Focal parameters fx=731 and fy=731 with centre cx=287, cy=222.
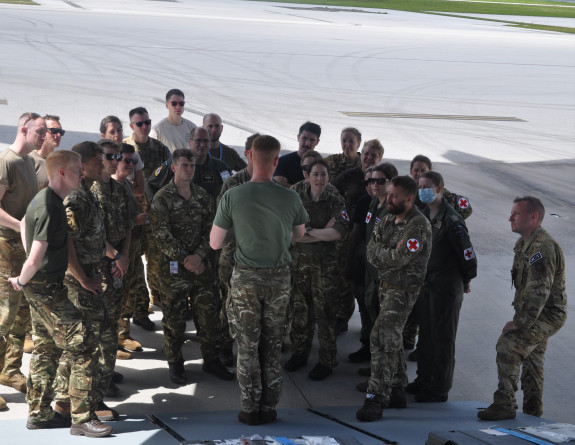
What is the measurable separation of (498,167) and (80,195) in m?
11.7

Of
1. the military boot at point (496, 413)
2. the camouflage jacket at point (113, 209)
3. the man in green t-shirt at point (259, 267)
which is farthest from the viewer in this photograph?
the camouflage jacket at point (113, 209)

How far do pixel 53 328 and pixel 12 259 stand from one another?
107 cm

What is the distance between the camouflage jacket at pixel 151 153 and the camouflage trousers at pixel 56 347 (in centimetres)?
284

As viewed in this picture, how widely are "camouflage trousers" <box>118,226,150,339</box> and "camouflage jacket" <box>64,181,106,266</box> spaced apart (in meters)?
1.24

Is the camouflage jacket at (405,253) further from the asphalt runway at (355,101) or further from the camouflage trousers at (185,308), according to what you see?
the camouflage trousers at (185,308)

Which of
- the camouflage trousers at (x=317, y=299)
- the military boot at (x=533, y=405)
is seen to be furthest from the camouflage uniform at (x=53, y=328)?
the military boot at (x=533, y=405)

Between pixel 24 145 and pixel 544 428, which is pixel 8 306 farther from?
pixel 544 428

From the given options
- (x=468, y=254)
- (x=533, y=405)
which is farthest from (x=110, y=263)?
(x=533, y=405)

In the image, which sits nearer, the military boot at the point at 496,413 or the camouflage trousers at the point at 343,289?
the military boot at the point at 496,413

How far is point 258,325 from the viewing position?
16.0 feet

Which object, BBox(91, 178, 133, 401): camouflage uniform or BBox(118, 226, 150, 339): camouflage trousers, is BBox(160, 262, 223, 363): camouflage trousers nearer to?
BBox(91, 178, 133, 401): camouflage uniform

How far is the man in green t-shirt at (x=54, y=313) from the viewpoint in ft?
15.0

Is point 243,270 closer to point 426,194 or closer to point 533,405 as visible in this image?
point 426,194

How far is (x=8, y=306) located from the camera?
5.39 metres
